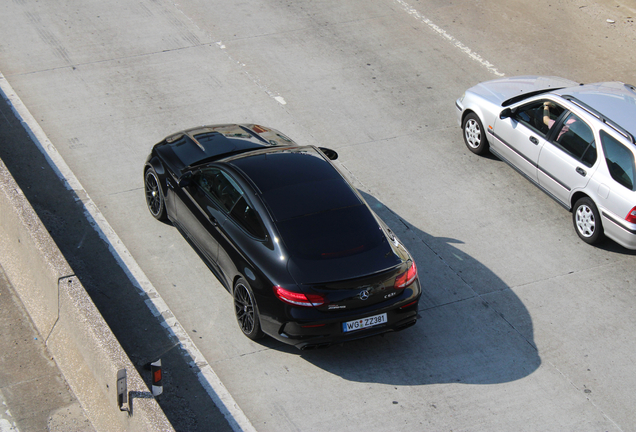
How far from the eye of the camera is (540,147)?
31.7 ft

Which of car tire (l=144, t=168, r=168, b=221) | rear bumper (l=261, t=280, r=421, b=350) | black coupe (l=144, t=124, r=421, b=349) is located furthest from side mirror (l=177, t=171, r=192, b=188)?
rear bumper (l=261, t=280, r=421, b=350)

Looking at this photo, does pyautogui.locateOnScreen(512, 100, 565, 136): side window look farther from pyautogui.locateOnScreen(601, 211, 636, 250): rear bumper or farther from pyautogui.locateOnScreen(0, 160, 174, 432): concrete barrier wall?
pyautogui.locateOnScreen(0, 160, 174, 432): concrete barrier wall

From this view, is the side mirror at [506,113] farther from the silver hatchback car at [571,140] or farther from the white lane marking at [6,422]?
the white lane marking at [6,422]

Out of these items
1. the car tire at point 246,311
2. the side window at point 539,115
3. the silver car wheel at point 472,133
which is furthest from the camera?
the silver car wheel at point 472,133

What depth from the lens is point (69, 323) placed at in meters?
6.54

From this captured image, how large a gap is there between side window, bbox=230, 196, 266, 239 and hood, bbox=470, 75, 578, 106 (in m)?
4.90

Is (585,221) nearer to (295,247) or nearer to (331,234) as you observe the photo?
(331,234)

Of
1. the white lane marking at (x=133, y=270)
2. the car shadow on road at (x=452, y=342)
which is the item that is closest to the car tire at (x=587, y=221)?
the car shadow on road at (x=452, y=342)

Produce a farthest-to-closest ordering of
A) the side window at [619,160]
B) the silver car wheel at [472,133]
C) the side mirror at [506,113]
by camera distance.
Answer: the silver car wheel at [472,133]
the side mirror at [506,113]
the side window at [619,160]

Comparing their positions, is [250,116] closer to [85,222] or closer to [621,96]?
[85,222]

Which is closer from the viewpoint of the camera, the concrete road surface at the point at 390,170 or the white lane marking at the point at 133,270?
the white lane marking at the point at 133,270

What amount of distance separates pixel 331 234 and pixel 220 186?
1461mm

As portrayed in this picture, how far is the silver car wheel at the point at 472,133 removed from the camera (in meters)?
10.7

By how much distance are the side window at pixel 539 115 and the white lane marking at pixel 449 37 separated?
3171 mm
